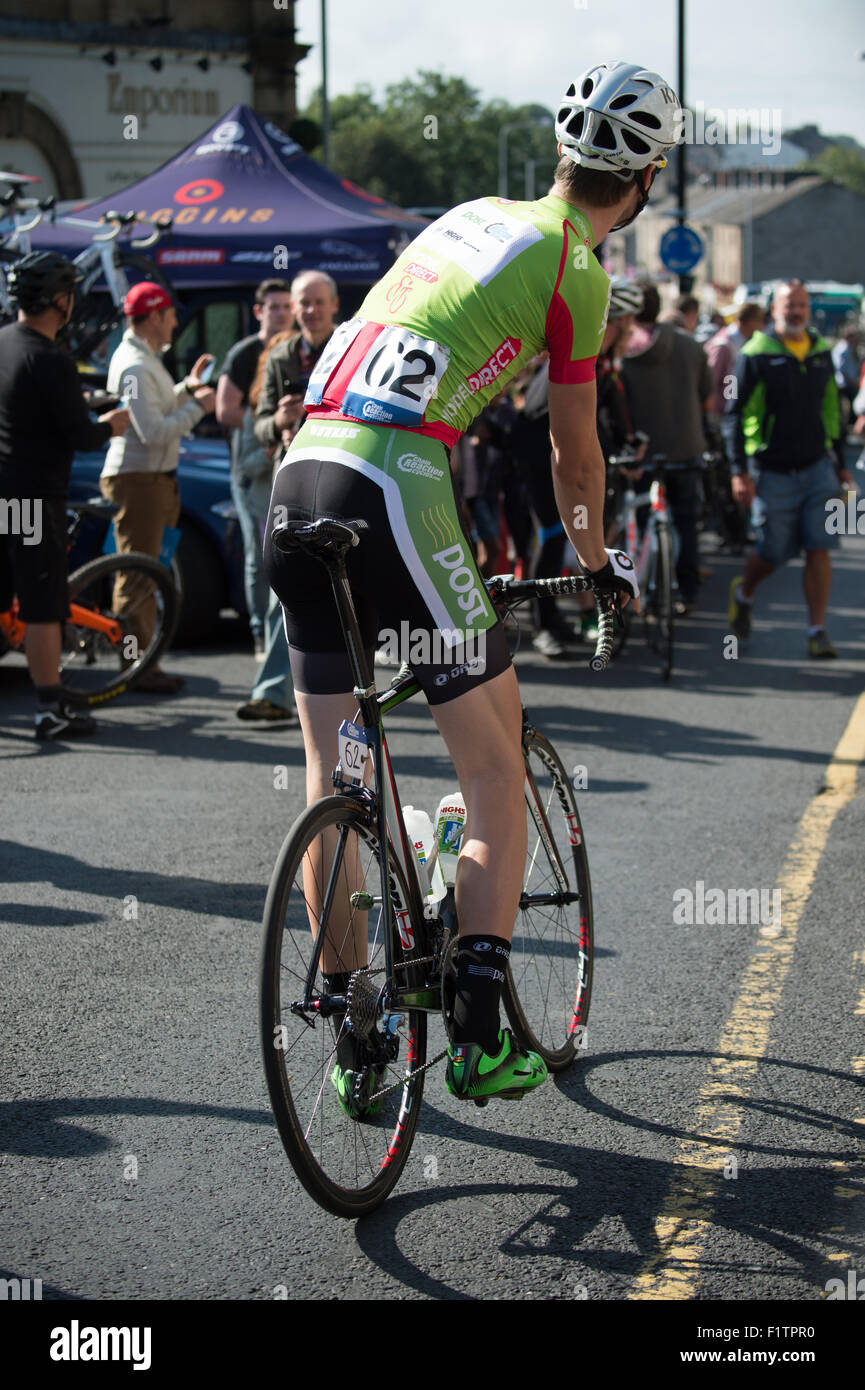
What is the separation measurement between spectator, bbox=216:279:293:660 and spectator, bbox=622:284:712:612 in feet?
9.02

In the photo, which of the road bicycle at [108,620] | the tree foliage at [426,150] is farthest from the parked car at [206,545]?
the tree foliage at [426,150]

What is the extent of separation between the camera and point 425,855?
3658 mm

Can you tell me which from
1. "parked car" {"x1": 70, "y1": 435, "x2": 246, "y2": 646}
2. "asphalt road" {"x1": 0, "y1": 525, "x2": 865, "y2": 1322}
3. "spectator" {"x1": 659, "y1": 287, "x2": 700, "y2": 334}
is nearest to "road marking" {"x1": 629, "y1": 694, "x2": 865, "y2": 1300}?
"asphalt road" {"x1": 0, "y1": 525, "x2": 865, "y2": 1322}

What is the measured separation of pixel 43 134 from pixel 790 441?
21608 mm

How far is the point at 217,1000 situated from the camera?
448 cm

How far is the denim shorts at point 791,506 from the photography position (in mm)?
10055

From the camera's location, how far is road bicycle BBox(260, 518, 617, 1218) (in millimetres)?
3094

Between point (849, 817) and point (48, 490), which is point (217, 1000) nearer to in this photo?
point (849, 817)

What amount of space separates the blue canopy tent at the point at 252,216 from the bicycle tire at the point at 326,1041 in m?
11.5

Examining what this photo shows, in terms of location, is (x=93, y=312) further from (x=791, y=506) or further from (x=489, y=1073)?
(x=489, y=1073)

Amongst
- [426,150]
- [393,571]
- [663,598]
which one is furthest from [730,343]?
[426,150]

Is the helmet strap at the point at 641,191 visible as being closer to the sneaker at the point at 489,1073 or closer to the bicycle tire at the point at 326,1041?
the bicycle tire at the point at 326,1041

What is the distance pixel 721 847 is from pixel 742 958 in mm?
1205

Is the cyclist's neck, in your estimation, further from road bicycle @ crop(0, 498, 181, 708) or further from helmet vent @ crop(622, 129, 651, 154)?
road bicycle @ crop(0, 498, 181, 708)
